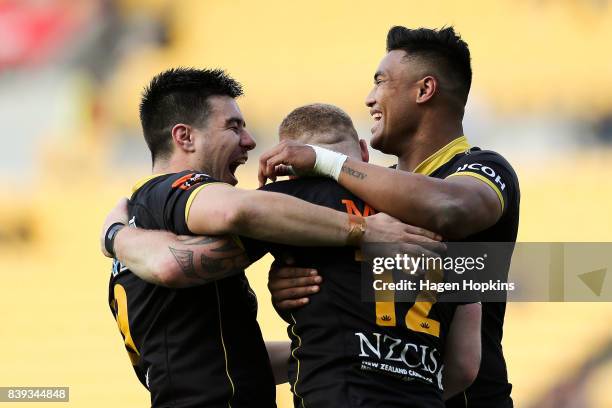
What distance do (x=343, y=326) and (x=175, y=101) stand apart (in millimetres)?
1370

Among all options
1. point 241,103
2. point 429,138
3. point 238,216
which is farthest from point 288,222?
point 241,103

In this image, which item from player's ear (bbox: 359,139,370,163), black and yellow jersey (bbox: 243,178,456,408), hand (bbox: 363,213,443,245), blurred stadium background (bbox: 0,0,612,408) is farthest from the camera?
blurred stadium background (bbox: 0,0,612,408)

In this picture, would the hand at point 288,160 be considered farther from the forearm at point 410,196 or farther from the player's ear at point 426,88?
the player's ear at point 426,88

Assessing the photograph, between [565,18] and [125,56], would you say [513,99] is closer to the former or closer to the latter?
[565,18]

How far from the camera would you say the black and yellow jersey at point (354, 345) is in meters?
3.14

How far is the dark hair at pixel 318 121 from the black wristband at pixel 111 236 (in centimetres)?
74

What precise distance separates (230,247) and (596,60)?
7307 mm

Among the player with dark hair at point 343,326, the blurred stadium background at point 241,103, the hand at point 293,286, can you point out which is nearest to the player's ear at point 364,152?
the player with dark hair at point 343,326

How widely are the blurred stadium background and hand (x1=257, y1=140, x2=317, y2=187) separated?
5.34m

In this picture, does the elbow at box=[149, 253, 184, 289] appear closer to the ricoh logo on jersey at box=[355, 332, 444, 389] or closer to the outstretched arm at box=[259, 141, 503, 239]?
the outstretched arm at box=[259, 141, 503, 239]

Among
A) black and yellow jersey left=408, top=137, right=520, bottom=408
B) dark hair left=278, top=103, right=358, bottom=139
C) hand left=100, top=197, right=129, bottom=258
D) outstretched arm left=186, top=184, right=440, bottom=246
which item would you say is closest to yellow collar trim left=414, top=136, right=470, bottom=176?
black and yellow jersey left=408, top=137, right=520, bottom=408

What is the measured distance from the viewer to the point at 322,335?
10.5ft

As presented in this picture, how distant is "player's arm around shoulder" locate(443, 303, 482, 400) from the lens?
361 centimetres

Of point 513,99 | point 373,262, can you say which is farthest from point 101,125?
point 373,262
